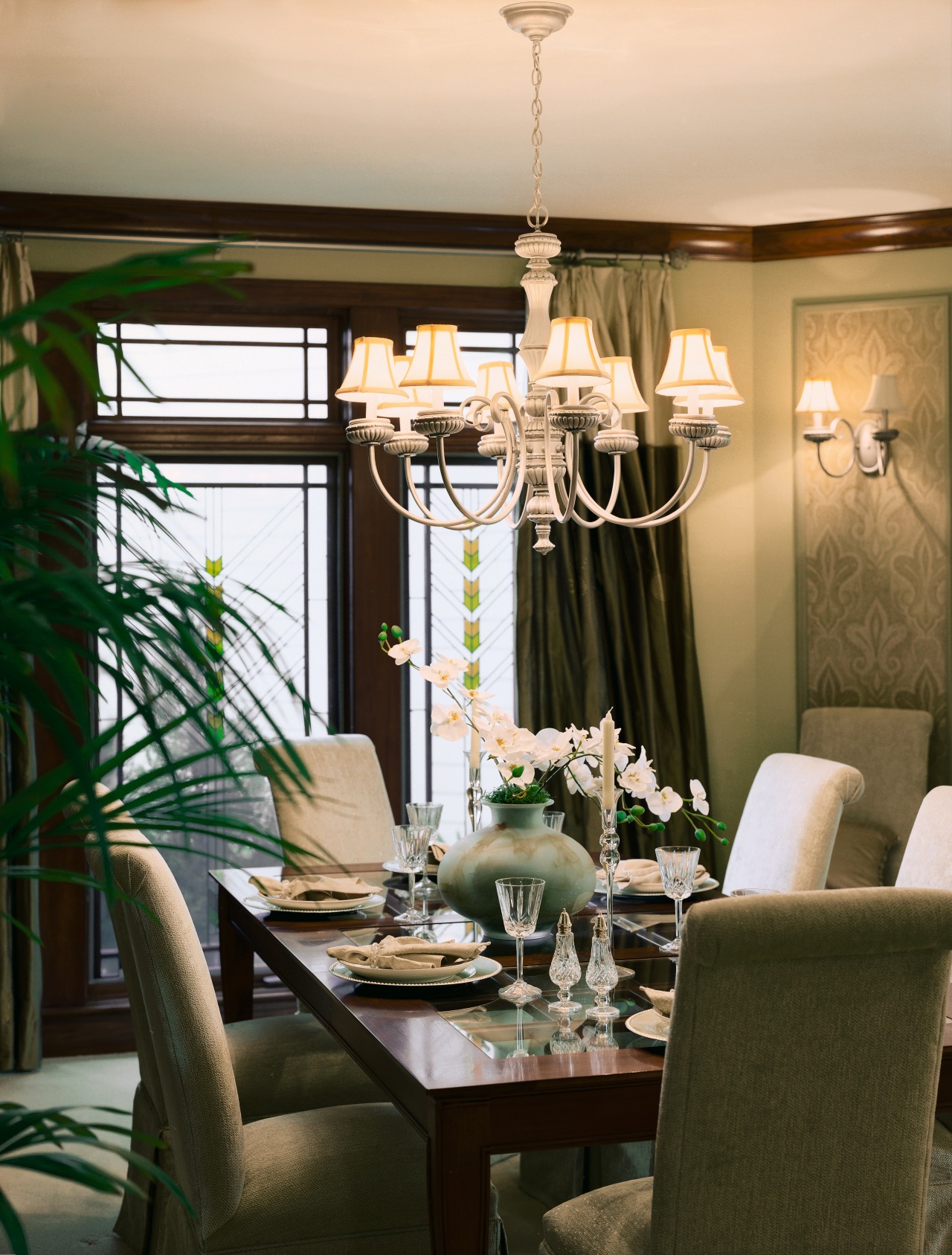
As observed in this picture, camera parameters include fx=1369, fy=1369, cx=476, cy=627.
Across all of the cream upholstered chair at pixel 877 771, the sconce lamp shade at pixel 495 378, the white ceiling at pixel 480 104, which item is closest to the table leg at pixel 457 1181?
the sconce lamp shade at pixel 495 378

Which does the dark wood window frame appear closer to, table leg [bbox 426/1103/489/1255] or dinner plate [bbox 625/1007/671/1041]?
dinner plate [bbox 625/1007/671/1041]

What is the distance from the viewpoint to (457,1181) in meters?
1.86

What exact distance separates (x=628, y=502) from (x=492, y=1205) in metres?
2.90

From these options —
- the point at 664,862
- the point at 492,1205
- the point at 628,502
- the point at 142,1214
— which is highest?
the point at 628,502

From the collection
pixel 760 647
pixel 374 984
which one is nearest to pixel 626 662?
pixel 760 647

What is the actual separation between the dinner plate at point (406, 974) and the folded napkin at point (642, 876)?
2.41 ft

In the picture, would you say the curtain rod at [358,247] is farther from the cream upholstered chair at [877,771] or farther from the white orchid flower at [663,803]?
the white orchid flower at [663,803]

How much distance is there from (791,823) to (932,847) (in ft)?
1.48

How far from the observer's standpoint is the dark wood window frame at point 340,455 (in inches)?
179

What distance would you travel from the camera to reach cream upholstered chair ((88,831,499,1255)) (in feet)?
7.00

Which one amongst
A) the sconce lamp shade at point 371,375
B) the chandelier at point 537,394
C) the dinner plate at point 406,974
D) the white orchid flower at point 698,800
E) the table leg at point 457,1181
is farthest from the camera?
the sconce lamp shade at point 371,375

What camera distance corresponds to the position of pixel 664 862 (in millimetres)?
2518

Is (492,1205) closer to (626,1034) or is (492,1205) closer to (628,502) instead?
(626,1034)

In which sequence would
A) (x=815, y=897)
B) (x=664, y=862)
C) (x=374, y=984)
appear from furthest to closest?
(x=664, y=862) → (x=374, y=984) → (x=815, y=897)
